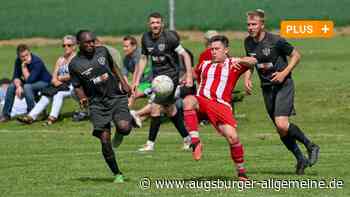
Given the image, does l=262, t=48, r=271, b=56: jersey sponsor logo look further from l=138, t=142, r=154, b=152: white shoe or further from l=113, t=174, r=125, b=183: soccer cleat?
l=138, t=142, r=154, b=152: white shoe

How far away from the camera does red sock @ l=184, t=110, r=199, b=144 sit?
41.5ft

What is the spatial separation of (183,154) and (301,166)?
10.2 feet

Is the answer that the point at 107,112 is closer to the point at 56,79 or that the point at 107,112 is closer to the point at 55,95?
the point at 56,79

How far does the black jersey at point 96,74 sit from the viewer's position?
1288cm

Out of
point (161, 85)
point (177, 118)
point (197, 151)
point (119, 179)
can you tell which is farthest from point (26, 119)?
point (197, 151)

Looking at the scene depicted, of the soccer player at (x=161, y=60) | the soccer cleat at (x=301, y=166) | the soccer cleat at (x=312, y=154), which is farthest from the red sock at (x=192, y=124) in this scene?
the soccer player at (x=161, y=60)

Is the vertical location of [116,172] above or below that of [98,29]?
above

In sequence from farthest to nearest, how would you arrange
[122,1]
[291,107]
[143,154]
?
[122,1] < [143,154] < [291,107]

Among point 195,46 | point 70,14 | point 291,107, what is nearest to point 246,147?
point 291,107

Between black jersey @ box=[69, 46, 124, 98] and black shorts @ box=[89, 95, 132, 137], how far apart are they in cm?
8

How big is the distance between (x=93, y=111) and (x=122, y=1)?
71.4 feet

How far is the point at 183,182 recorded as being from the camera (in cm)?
1256

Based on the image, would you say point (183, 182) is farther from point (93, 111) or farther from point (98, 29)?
point (98, 29)

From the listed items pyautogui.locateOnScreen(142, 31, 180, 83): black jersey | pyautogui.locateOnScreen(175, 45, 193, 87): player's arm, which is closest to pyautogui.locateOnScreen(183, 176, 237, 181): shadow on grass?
pyautogui.locateOnScreen(175, 45, 193, 87): player's arm
